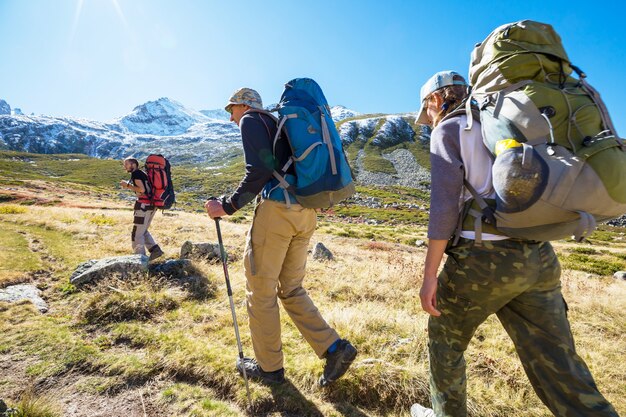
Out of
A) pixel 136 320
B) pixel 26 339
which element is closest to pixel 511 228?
pixel 136 320

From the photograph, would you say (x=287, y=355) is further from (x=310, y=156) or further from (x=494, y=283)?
(x=494, y=283)

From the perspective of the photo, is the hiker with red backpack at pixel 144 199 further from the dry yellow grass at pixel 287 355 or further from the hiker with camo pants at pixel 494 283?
the hiker with camo pants at pixel 494 283

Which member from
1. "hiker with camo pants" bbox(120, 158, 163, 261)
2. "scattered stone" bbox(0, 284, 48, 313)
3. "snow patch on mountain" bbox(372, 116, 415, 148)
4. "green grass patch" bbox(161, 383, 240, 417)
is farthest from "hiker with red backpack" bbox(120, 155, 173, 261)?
"snow patch on mountain" bbox(372, 116, 415, 148)

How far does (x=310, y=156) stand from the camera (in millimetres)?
2998

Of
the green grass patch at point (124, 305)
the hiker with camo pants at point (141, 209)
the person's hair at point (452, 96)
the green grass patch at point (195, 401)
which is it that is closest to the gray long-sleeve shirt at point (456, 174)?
the person's hair at point (452, 96)


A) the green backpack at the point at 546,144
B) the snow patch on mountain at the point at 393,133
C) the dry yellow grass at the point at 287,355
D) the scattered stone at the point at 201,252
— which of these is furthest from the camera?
the snow patch on mountain at the point at 393,133

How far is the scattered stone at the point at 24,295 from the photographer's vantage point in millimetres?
5051

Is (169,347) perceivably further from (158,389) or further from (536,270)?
(536,270)

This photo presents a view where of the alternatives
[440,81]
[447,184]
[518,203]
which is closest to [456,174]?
[447,184]

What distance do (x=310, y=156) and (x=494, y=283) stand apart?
1812 millimetres

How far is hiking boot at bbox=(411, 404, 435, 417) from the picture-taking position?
2.84 metres

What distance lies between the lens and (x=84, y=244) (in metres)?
9.88

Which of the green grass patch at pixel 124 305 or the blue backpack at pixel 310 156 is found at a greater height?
the blue backpack at pixel 310 156

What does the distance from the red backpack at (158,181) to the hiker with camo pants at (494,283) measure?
713 centimetres
